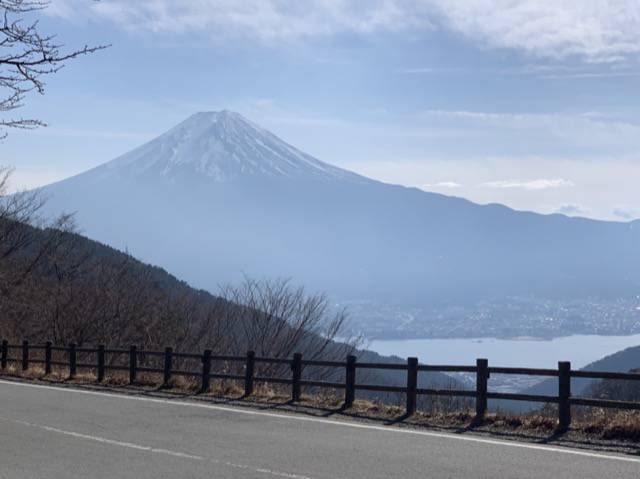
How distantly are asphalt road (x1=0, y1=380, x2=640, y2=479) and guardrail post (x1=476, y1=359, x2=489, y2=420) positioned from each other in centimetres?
152

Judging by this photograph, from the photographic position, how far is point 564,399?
42.1ft

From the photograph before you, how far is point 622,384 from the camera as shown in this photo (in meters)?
25.3

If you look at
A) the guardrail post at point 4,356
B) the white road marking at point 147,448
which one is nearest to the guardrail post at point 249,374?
the white road marking at point 147,448

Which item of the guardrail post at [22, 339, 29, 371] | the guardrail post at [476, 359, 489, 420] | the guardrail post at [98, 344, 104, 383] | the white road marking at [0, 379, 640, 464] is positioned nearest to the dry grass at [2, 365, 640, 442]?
the guardrail post at [476, 359, 489, 420]

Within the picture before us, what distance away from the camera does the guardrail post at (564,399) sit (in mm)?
12742

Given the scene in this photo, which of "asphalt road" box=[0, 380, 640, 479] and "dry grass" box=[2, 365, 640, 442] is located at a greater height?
"dry grass" box=[2, 365, 640, 442]

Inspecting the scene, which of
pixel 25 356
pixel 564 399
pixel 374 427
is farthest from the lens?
pixel 25 356

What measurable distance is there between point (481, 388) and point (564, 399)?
1.31 metres

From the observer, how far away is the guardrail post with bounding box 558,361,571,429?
1274 centimetres

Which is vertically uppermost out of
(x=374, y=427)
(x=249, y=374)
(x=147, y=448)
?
(x=249, y=374)

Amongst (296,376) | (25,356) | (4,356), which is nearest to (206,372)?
(296,376)

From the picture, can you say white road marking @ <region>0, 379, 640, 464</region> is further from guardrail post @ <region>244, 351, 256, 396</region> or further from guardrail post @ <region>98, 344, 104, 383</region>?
guardrail post @ <region>98, 344, 104, 383</region>

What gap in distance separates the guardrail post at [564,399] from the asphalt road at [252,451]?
1.63 m

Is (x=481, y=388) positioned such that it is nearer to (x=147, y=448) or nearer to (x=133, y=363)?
(x=147, y=448)
